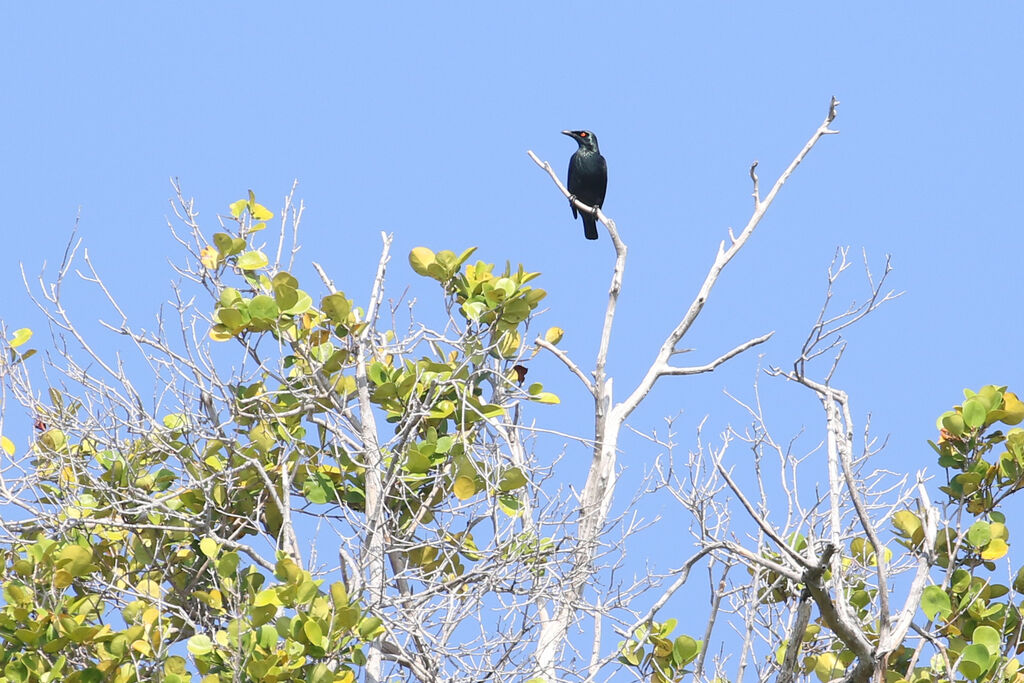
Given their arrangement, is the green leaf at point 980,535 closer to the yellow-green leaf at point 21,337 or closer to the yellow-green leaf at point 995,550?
the yellow-green leaf at point 995,550

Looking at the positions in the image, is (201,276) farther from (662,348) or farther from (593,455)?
(662,348)

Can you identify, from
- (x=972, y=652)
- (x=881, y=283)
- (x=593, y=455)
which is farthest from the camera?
(x=593, y=455)

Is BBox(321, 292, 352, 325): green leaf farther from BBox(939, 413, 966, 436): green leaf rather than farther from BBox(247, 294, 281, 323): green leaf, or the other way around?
BBox(939, 413, 966, 436): green leaf

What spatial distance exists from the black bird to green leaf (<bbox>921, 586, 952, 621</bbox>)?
256 inches

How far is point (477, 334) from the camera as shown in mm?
5512

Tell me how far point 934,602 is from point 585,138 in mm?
6953

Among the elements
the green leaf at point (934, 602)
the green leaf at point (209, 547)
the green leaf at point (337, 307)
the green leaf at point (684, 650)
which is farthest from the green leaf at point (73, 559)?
the green leaf at point (934, 602)

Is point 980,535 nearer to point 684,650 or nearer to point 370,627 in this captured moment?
point 684,650

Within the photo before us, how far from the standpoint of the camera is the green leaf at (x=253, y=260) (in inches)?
204

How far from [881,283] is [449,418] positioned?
1.96 metres

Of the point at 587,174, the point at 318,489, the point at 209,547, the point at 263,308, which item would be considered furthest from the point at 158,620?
the point at 587,174

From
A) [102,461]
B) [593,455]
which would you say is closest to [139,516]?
[102,461]

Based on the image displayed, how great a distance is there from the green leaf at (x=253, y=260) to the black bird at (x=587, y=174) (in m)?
5.91

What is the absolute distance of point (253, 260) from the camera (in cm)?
518
